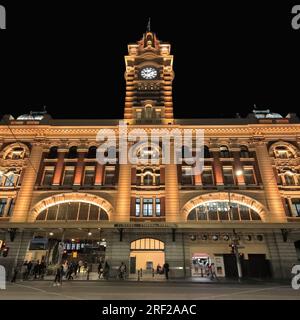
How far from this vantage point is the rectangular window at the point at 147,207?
3069 cm

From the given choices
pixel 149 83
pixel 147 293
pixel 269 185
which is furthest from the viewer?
pixel 149 83

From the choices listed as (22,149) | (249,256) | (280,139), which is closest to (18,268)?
(22,149)

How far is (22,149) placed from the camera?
35375mm

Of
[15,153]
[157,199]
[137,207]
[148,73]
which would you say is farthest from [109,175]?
[148,73]

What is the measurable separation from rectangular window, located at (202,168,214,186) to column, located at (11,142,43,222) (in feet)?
A: 68.8

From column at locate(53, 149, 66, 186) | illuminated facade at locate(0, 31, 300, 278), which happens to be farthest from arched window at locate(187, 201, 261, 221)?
column at locate(53, 149, 66, 186)

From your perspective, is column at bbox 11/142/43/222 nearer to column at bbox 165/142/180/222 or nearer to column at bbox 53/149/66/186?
column at bbox 53/149/66/186

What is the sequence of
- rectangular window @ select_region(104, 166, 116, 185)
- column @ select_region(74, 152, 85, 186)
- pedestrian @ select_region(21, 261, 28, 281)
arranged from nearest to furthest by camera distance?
pedestrian @ select_region(21, 261, 28, 281) < column @ select_region(74, 152, 85, 186) < rectangular window @ select_region(104, 166, 116, 185)

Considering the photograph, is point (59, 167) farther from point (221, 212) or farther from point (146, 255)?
point (221, 212)

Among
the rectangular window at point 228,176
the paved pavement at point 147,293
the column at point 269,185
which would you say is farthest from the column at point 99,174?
the column at point 269,185

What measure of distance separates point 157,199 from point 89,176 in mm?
9180

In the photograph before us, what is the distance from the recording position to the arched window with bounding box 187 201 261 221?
99.5 feet

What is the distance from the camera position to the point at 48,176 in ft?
110

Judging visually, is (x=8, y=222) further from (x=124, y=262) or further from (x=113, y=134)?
(x=113, y=134)
